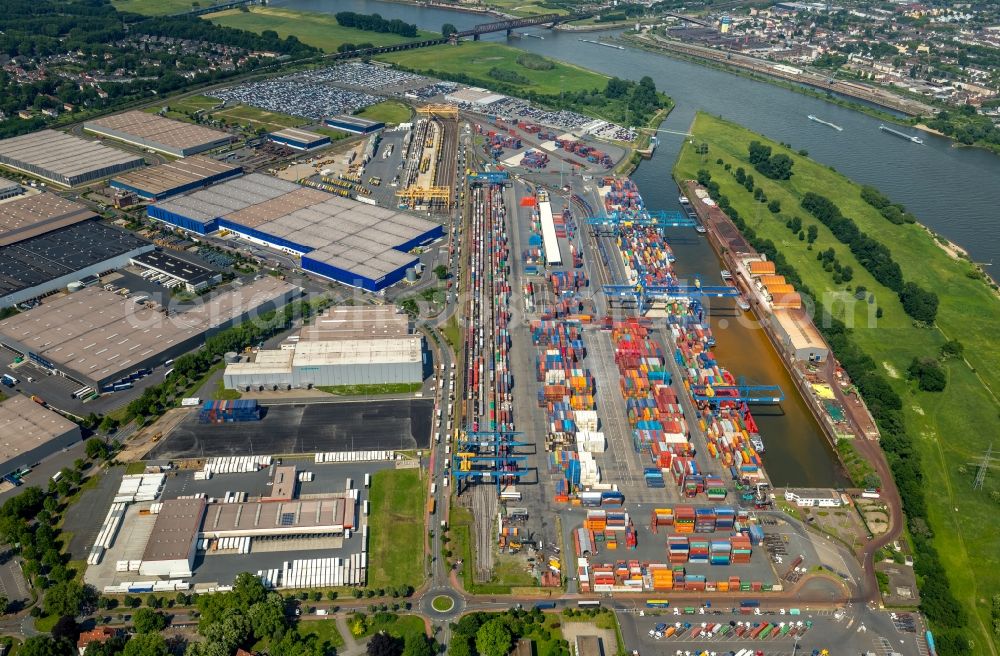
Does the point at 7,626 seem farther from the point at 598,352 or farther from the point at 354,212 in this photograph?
the point at 354,212

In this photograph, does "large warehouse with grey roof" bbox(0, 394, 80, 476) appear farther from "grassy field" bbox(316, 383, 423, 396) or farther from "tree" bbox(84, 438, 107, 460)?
"grassy field" bbox(316, 383, 423, 396)

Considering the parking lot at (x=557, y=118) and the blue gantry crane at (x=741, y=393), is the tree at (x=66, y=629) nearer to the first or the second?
the blue gantry crane at (x=741, y=393)

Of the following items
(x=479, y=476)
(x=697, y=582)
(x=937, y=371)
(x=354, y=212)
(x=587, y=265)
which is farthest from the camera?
(x=354, y=212)

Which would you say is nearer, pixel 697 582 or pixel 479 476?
pixel 697 582

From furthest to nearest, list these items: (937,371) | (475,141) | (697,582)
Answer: (475,141)
(937,371)
(697,582)

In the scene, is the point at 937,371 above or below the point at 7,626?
above

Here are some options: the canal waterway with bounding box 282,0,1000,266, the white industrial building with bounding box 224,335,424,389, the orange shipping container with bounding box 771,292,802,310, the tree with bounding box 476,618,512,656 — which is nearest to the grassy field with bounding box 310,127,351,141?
the canal waterway with bounding box 282,0,1000,266

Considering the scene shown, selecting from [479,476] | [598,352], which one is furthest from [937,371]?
[479,476]
